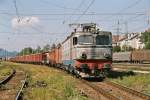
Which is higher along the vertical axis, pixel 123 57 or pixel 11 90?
pixel 123 57

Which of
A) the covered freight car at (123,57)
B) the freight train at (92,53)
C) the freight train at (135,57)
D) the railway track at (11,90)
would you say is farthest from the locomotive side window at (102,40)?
the covered freight car at (123,57)

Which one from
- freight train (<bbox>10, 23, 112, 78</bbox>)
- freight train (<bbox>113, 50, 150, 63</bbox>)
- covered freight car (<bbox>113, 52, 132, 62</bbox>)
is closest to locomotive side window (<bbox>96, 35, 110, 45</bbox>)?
freight train (<bbox>10, 23, 112, 78</bbox>)

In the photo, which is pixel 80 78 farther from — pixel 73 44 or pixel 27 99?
pixel 27 99

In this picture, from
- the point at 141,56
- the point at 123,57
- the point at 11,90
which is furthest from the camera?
the point at 123,57

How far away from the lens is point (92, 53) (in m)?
23.1

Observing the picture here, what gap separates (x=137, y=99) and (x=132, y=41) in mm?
154447

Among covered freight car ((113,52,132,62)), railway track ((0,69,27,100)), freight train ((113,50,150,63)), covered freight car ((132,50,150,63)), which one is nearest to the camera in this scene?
railway track ((0,69,27,100))

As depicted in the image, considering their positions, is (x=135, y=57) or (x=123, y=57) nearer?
(x=135, y=57)

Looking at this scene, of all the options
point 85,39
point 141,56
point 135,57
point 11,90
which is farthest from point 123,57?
point 11,90

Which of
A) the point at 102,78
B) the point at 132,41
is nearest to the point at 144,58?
the point at 102,78

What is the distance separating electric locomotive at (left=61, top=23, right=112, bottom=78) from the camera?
909 inches

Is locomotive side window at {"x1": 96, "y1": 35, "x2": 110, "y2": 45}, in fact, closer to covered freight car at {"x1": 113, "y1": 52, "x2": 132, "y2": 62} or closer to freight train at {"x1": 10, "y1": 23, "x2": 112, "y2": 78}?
freight train at {"x1": 10, "y1": 23, "x2": 112, "y2": 78}

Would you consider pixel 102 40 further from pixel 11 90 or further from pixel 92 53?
pixel 11 90

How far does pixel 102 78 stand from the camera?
81.3ft
